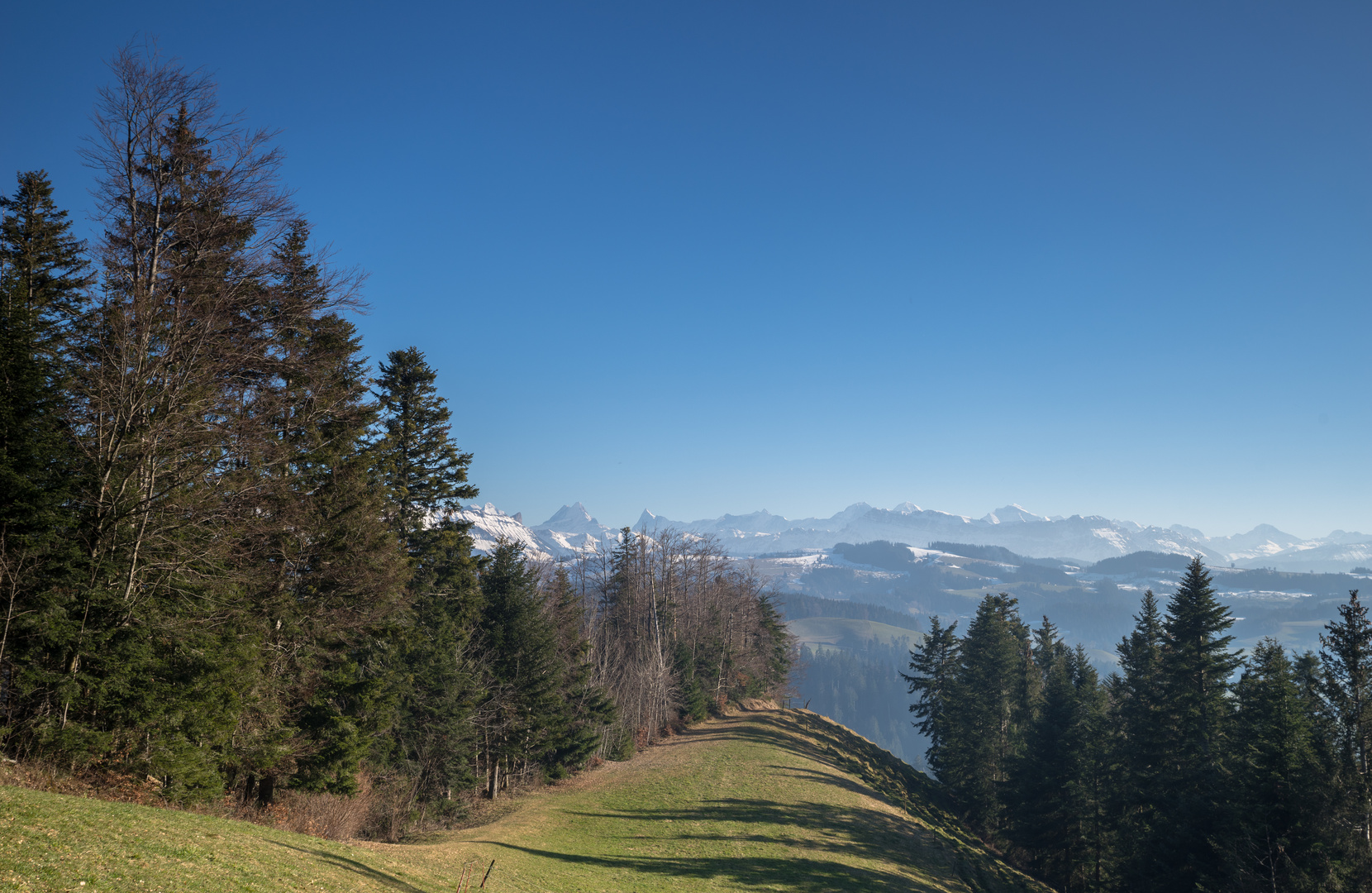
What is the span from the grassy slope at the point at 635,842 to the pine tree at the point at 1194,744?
8.48 metres

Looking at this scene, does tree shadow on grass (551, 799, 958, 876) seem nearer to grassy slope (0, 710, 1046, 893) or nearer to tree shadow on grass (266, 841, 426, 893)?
grassy slope (0, 710, 1046, 893)

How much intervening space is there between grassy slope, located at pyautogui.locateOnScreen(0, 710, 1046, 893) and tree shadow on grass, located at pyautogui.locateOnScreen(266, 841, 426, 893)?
6 cm

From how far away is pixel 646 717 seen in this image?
50812 mm

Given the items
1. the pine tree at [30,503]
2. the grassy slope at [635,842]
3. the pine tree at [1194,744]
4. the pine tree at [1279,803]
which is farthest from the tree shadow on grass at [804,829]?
the pine tree at [30,503]

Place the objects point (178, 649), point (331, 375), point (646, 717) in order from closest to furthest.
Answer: point (178, 649) < point (331, 375) < point (646, 717)

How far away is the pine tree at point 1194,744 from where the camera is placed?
28188 millimetres

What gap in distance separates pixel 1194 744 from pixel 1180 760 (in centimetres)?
113

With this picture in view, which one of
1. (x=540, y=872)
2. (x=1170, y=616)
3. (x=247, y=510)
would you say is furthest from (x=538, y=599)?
(x=1170, y=616)

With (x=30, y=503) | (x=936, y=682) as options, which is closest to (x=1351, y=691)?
(x=936, y=682)

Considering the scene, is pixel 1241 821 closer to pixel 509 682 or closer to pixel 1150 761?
pixel 1150 761

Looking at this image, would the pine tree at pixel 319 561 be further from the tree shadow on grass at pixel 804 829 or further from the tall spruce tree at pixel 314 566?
the tree shadow on grass at pixel 804 829

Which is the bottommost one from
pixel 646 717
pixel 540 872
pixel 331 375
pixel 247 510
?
pixel 646 717

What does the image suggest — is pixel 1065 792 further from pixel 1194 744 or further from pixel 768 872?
pixel 768 872

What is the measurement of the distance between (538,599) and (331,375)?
1812cm
